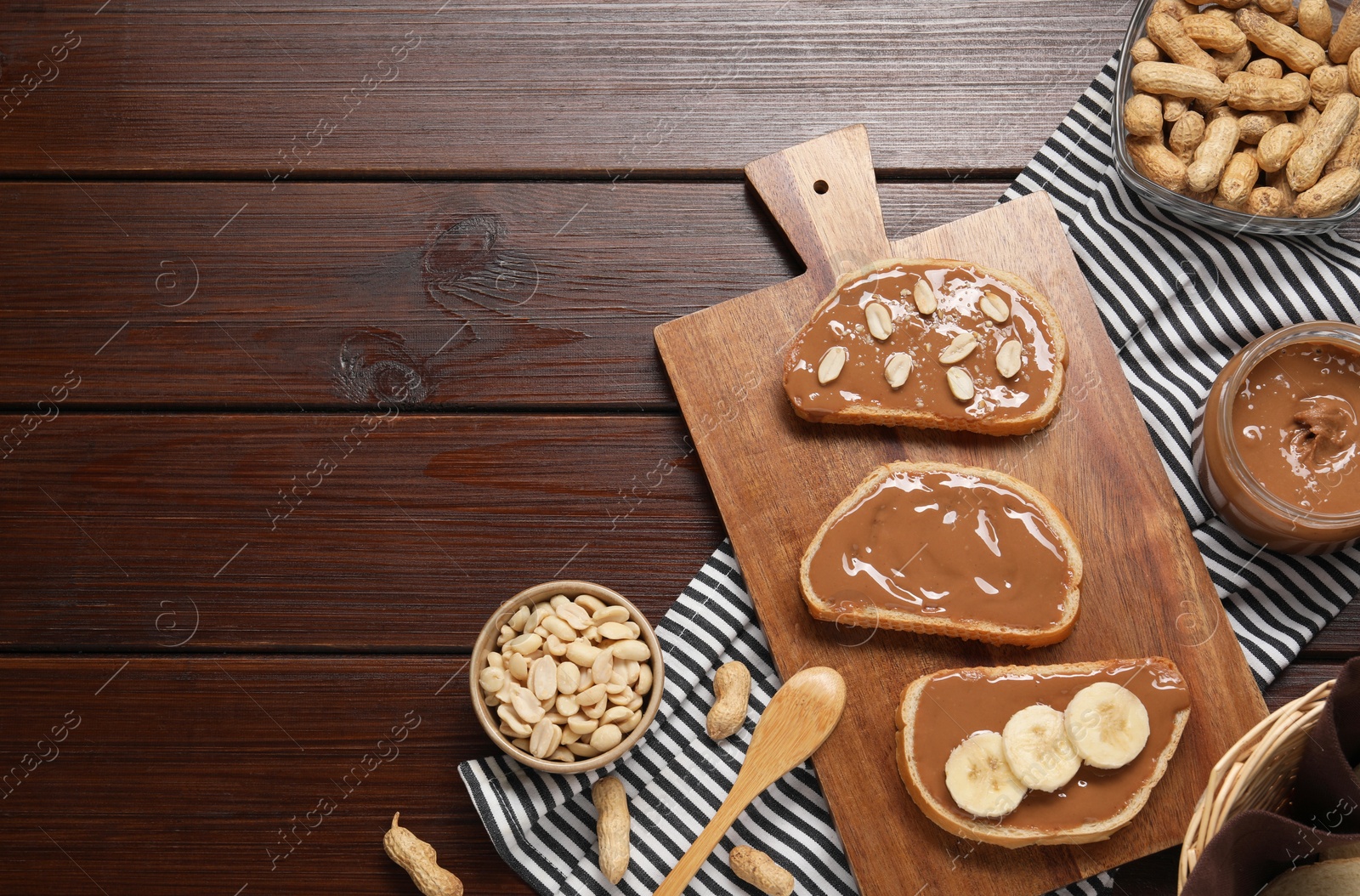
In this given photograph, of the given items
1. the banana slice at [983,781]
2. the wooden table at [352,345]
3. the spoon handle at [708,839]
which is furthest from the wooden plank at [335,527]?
the banana slice at [983,781]

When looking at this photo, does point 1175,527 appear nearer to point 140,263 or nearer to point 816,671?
point 816,671

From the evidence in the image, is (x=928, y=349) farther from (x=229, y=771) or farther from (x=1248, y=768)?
(x=229, y=771)

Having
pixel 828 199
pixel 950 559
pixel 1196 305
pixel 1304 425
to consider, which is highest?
pixel 828 199

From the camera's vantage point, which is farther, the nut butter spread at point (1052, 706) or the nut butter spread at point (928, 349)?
the nut butter spread at point (928, 349)

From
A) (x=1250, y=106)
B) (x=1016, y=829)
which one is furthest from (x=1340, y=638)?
(x=1250, y=106)

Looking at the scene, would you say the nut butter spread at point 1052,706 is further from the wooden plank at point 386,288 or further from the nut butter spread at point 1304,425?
the wooden plank at point 386,288
